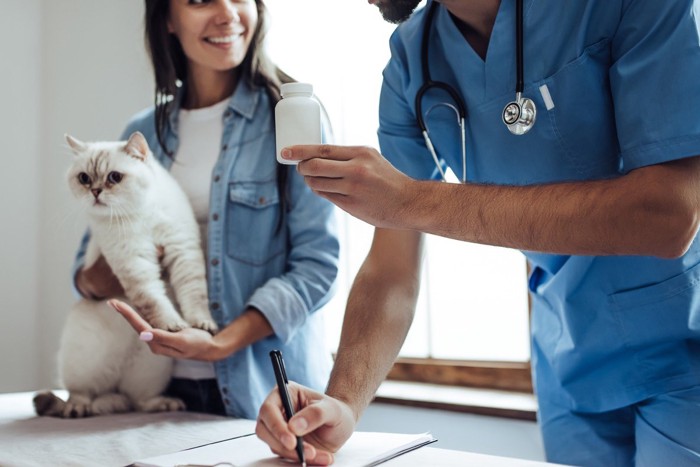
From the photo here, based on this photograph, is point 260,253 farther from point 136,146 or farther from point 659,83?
point 659,83

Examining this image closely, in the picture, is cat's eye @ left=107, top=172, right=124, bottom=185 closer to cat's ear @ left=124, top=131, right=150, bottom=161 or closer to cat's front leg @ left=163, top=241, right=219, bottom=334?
cat's ear @ left=124, top=131, right=150, bottom=161

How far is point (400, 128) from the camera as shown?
1219 mm

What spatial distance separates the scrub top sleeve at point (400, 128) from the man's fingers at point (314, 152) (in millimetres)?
372

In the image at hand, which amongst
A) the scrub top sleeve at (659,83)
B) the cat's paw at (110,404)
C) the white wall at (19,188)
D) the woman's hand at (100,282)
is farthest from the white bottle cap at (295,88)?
the white wall at (19,188)

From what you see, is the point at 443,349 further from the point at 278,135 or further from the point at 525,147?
the point at 278,135

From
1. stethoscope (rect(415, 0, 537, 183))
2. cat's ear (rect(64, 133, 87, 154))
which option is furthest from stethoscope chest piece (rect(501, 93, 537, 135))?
cat's ear (rect(64, 133, 87, 154))

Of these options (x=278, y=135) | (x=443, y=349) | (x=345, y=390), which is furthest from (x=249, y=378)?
(x=443, y=349)

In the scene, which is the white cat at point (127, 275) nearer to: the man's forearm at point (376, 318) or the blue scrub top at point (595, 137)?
the man's forearm at point (376, 318)

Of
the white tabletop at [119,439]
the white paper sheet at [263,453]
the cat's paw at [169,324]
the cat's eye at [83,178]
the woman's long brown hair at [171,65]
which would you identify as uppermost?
the woman's long brown hair at [171,65]

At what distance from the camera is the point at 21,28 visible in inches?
98.7

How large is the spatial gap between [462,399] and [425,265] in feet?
1.43

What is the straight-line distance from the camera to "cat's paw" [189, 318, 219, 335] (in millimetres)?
1234

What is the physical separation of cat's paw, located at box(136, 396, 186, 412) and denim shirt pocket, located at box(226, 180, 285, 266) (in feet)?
1.01

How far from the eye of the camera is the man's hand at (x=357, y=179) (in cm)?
84
